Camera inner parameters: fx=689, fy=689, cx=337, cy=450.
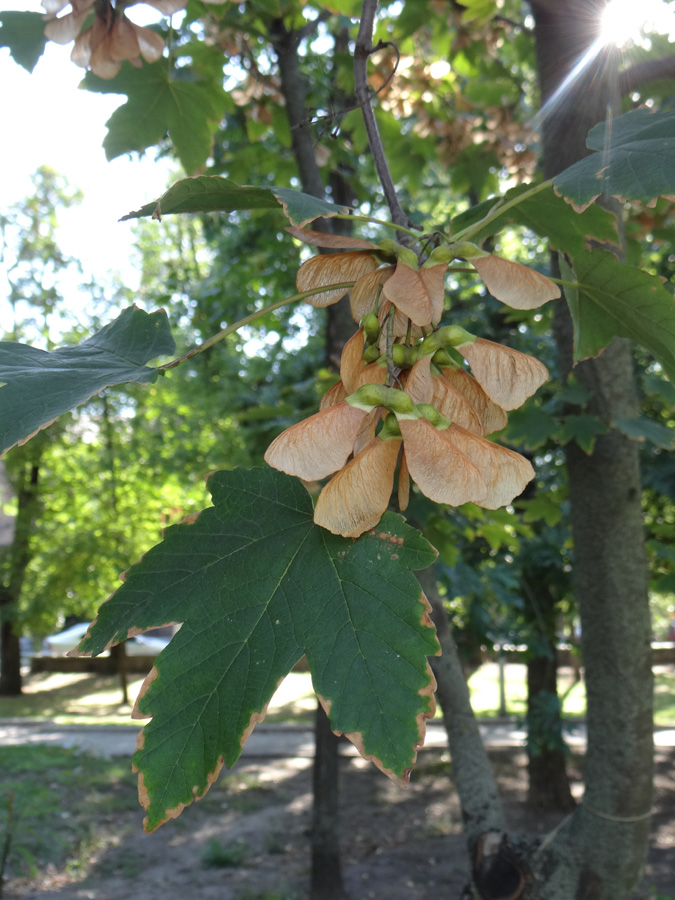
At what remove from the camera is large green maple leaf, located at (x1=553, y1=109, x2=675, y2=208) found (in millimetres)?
770

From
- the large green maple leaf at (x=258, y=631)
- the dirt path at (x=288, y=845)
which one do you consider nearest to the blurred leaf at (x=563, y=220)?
the large green maple leaf at (x=258, y=631)

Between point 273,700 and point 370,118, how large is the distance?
12.5m

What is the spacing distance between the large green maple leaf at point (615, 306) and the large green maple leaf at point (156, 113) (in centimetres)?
134

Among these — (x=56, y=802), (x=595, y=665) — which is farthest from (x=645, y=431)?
(x=56, y=802)

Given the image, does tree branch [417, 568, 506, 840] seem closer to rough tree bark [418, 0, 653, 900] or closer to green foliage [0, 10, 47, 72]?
rough tree bark [418, 0, 653, 900]

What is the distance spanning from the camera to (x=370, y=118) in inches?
38.2

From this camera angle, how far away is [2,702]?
1292 cm

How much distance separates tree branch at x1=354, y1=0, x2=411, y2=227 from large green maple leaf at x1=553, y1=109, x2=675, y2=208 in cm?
21

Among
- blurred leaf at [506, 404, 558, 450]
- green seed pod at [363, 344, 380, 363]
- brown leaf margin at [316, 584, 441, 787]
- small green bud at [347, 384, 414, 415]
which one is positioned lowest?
brown leaf margin at [316, 584, 441, 787]

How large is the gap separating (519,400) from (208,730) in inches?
19.2

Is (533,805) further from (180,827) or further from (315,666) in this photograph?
(315,666)

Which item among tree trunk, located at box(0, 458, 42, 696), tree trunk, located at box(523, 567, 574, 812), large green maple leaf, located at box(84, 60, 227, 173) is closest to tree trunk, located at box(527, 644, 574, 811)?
tree trunk, located at box(523, 567, 574, 812)

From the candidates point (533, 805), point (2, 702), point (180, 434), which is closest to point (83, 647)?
point (533, 805)

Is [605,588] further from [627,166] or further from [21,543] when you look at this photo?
[21,543]
